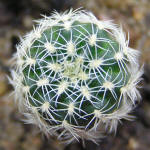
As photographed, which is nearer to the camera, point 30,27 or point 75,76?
point 75,76

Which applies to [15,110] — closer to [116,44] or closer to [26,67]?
[26,67]

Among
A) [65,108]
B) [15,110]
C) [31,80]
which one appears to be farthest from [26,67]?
[15,110]

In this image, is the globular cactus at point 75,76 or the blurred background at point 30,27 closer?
the globular cactus at point 75,76

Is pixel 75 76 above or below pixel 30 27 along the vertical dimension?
below

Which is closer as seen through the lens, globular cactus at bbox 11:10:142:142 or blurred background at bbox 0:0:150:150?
globular cactus at bbox 11:10:142:142
